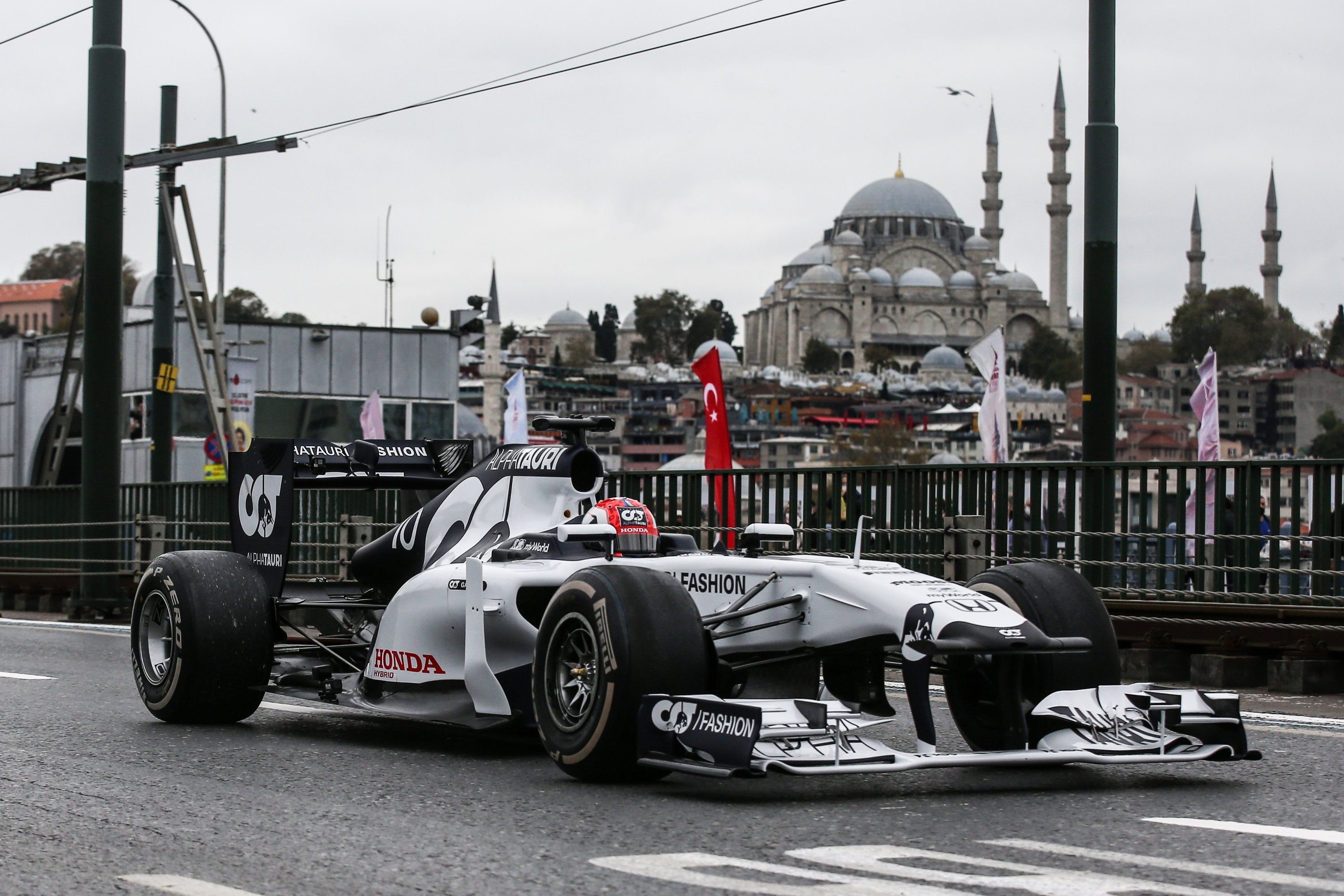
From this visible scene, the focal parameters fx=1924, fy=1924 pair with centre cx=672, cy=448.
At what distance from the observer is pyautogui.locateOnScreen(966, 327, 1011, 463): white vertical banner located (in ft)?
77.4

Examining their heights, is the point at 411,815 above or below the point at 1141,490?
below

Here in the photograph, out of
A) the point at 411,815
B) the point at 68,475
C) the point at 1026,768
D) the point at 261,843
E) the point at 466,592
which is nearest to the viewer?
the point at 261,843

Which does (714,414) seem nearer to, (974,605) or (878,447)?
(974,605)

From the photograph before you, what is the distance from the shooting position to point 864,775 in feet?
25.0

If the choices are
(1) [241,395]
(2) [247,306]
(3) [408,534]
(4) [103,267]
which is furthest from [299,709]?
(2) [247,306]

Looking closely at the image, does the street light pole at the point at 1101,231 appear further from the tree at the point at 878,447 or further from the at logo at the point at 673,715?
the tree at the point at 878,447

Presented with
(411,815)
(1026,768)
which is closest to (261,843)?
(411,815)

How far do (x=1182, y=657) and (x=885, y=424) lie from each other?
16830 centimetres

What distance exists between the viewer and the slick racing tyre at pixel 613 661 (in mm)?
6949

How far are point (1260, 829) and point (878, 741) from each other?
140 centimetres

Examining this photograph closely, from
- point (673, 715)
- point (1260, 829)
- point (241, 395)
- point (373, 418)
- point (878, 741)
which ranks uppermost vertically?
point (241, 395)

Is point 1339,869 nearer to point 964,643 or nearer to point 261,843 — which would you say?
point 964,643

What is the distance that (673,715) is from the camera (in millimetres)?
6820

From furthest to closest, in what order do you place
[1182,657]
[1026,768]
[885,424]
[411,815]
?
[885,424] < [1182,657] < [1026,768] < [411,815]
